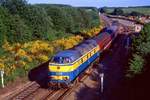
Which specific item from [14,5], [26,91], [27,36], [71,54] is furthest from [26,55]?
[14,5]

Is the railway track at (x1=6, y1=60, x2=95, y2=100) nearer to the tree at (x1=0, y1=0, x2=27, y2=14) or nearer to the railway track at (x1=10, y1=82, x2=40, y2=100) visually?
the railway track at (x1=10, y1=82, x2=40, y2=100)

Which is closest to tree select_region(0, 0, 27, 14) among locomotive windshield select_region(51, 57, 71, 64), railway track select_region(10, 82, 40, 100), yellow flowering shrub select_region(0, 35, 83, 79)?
yellow flowering shrub select_region(0, 35, 83, 79)

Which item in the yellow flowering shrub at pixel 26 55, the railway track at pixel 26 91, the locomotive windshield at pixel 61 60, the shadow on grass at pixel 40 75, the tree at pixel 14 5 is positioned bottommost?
the shadow on grass at pixel 40 75

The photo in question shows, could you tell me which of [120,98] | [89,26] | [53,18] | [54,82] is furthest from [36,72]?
[89,26]

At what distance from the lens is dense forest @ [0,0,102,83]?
35812 mm

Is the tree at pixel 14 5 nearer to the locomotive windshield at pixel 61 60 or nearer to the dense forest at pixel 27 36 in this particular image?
the dense forest at pixel 27 36

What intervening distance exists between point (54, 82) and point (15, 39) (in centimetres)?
2072

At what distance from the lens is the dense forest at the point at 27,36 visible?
35.8m

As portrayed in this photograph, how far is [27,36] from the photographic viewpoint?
167 feet

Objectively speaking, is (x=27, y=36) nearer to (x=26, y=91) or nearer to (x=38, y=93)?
(x=26, y=91)

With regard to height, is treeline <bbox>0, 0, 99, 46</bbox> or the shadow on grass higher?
treeline <bbox>0, 0, 99, 46</bbox>

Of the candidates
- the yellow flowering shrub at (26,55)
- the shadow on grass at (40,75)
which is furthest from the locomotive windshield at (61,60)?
the yellow flowering shrub at (26,55)

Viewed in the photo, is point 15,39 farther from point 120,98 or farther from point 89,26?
point 89,26

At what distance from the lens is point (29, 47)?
144ft
